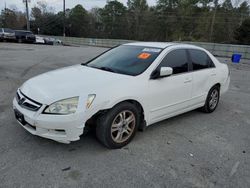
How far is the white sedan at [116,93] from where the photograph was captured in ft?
8.45

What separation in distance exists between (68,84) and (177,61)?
1.95 metres

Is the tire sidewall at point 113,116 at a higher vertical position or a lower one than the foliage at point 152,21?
lower

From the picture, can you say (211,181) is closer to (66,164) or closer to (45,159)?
(66,164)

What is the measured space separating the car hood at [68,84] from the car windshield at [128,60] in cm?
23

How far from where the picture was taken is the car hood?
2631 mm

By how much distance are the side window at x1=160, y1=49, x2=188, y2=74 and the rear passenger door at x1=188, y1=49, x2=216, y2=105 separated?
21cm

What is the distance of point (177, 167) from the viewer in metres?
2.65

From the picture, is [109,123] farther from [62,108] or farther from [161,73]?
[161,73]

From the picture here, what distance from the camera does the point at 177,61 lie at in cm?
371

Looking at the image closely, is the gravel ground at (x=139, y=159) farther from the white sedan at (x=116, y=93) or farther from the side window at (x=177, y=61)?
the side window at (x=177, y=61)

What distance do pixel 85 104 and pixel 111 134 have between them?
1.93 feet

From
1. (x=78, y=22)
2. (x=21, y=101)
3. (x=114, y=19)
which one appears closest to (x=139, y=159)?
(x=21, y=101)

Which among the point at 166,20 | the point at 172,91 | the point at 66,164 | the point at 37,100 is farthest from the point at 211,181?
the point at 166,20

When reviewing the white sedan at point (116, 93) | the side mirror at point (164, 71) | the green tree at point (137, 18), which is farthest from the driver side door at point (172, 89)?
the green tree at point (137, 18)
